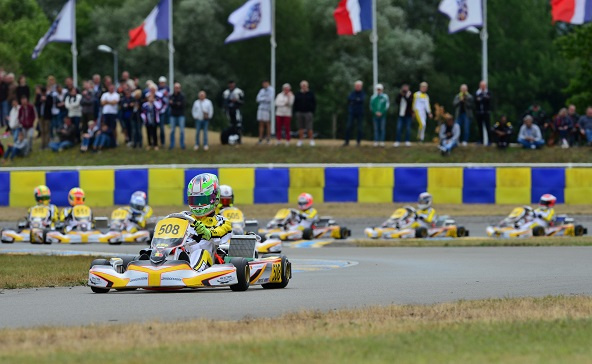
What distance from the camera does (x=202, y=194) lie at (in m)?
14.3

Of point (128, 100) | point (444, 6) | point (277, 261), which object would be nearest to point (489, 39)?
point (444, 6)

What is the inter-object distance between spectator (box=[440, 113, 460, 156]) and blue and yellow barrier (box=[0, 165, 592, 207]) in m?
1.96

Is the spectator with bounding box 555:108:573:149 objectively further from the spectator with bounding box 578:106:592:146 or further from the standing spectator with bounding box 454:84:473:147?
the standing spectator with bounding box 454:84:473:147

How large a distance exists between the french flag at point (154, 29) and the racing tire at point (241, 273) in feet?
81.4

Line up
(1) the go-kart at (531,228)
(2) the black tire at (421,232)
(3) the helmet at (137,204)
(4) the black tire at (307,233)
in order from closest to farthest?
1. (3) the helmet at (137,204)
2. (1) the go-kart at (531,228)
3. (4) the black tire at (307,233)
4. (2) the black tire at (421,232)

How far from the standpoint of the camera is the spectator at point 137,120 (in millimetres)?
33000

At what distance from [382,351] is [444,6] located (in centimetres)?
2809

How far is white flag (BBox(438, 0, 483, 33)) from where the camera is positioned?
3597 cm

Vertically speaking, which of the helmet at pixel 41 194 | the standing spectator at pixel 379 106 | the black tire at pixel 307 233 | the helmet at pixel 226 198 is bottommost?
the black tire at pixel 307 233

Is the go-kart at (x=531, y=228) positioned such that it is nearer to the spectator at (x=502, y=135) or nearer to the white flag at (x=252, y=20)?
the spectator at (x=502, y=135)

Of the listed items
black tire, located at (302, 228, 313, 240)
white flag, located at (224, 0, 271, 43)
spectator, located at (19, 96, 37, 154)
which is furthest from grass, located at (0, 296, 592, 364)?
white flag, located at (224, 0, 271, 43)

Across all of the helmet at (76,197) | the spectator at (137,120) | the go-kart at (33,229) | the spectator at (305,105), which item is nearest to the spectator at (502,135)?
the spectator at (305,105)

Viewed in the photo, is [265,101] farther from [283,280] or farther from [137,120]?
[283,280]

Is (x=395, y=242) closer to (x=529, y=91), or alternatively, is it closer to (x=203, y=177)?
(x=203, y=177)
